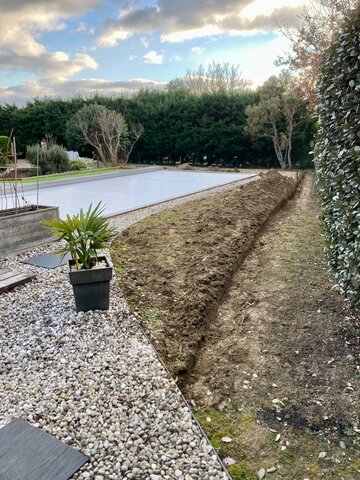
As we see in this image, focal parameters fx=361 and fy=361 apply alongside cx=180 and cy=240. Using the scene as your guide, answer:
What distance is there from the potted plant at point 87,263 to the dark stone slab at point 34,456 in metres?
1.28

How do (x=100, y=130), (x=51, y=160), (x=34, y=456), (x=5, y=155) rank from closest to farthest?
1. (x=34, y=456)
2. (x=5, y=155)
3. (x=51, y=160)
4. (x=100, y=130)

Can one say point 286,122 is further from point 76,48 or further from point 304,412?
point 304,412

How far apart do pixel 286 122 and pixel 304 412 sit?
1429 cm

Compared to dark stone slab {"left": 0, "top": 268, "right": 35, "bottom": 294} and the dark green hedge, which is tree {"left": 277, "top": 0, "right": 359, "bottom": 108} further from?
dark stone slab {"left": 0, "top": 268, "right": 35, "bottom": 294}

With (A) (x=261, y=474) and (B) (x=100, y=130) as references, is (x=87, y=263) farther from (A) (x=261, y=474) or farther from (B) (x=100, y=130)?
(B) (x=100, y=130)

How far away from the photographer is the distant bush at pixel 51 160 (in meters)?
13.0

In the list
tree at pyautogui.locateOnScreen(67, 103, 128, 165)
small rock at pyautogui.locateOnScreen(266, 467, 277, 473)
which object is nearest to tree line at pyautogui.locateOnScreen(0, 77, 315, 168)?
tree at pyautogui.locateOnScreen(67, 103, 128, 165)

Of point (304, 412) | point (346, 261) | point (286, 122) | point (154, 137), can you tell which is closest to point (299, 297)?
point (346, 261)

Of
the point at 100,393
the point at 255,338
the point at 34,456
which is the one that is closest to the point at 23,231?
the point at 100,393

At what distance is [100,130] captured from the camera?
15.3 m

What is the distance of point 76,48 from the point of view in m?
8.40

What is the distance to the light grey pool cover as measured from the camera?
7.88 meters

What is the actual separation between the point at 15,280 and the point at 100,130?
12.8 m

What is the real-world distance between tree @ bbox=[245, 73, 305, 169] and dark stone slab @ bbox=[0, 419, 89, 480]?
1421 centimetres
